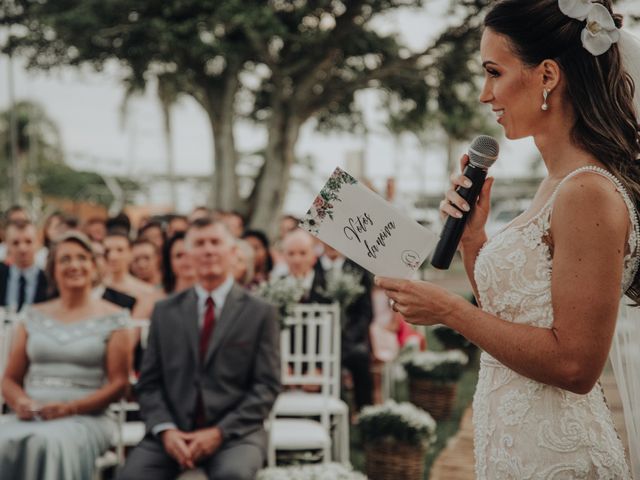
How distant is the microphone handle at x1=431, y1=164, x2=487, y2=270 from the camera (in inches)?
78.5

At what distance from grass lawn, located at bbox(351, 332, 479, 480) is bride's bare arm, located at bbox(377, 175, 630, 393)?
13.3 ft

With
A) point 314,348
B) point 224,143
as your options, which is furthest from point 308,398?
point 224,143

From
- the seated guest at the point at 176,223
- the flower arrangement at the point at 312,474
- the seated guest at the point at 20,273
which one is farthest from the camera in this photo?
the seated guest at the point at 176,223

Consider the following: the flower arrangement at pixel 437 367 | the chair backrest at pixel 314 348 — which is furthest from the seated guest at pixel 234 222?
the chair backrest at pixel 314 348

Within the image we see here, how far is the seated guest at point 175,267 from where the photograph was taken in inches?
236

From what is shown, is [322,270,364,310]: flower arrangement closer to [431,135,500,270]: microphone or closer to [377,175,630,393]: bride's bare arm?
[431,135,500,270]: microphone

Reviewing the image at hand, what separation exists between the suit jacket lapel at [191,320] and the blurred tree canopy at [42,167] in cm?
4184

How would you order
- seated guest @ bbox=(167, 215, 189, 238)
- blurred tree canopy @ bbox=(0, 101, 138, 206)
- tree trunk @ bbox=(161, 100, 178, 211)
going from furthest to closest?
blurred tree canopy @ bbox=(0, 101, 138, 206), tree trunk @ bbox=(161, 100, 178, 211), seated guest @ bbox=(167, 215, 189, 238)

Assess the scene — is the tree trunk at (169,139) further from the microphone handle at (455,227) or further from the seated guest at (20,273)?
the microphone handle at (455,227)

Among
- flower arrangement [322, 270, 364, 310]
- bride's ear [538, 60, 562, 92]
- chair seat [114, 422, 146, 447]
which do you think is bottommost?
chair seat [114, 422, 146, 447]

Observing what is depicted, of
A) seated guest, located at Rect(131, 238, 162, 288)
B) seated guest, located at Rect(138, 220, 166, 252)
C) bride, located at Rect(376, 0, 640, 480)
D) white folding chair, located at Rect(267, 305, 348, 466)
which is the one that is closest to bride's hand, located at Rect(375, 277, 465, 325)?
bride, located at Rect(376, 0, 640, 480)

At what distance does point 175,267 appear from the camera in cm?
618

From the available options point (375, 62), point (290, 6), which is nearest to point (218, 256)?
point (290, 6)

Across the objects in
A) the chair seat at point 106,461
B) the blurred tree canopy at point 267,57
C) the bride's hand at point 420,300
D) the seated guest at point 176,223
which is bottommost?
the chair seat at point 106,461
